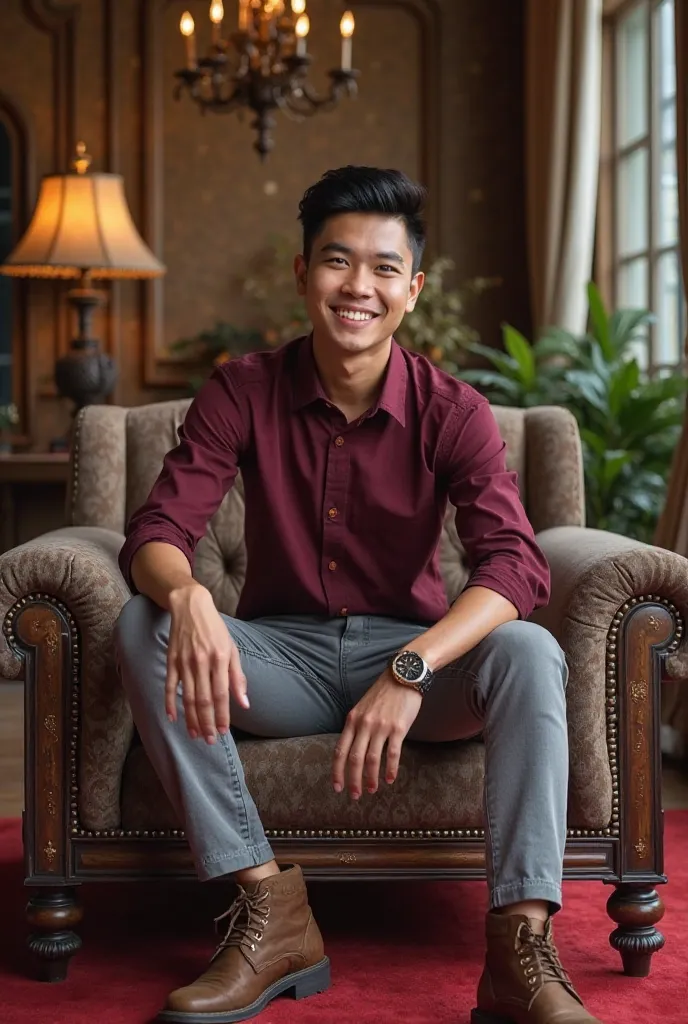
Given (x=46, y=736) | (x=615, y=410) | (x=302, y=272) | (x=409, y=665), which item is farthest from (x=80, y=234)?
(x=409, y=665)

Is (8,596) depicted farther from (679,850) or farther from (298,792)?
(679,850)

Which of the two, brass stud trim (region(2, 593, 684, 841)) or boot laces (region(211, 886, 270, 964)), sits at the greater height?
brass stud trim (region(2, 593, 684, 841))

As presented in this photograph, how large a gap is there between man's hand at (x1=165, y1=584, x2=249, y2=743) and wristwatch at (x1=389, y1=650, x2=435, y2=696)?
211 millimetres

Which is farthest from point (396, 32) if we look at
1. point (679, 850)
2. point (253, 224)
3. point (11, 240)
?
point (679, 850)

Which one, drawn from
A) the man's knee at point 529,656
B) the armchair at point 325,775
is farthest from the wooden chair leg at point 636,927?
the man's knee at point 529,656

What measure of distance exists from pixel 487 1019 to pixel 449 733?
15.9 inches

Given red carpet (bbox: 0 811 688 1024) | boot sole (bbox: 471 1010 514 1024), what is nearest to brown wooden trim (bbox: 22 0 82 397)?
red carpet (bbox: 0 811 688 1024)

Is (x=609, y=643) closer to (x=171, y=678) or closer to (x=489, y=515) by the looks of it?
(x=489, y=515)

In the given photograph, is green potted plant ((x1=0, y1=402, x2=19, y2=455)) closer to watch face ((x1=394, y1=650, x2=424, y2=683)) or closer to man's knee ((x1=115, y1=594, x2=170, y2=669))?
man's knee ((x1=115, y1=594, x2=170, y2=669))

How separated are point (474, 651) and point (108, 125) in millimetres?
3876

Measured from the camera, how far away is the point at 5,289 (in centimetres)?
531

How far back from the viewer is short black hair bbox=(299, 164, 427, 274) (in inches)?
83.7

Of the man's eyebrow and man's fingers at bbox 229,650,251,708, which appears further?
the man's eyebrow

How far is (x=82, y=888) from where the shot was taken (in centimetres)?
251
